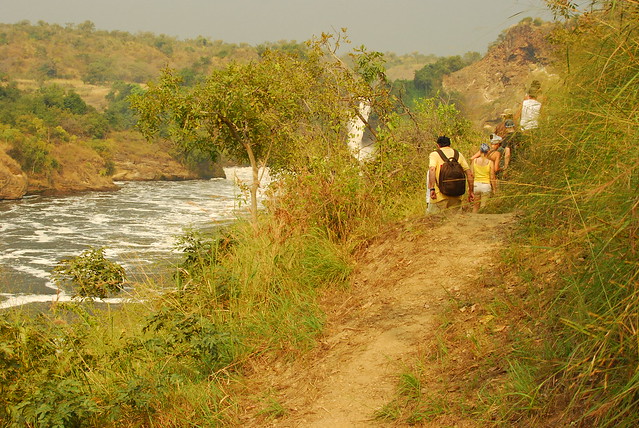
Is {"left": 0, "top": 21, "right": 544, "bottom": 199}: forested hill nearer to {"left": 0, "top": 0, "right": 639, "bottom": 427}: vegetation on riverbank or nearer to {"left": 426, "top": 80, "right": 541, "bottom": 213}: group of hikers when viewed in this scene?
{"left": 426, "top": 80, "right": 541, "bottom": 213}: group of hikers

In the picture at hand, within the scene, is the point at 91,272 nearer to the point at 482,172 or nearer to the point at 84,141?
the point at 482,172

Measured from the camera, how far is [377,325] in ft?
16.3

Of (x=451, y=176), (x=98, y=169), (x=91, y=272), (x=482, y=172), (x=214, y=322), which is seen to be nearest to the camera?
(x=214, y=322)

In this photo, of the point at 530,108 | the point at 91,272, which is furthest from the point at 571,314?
the point at 91,272

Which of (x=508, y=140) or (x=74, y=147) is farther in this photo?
(x=74, y=147)

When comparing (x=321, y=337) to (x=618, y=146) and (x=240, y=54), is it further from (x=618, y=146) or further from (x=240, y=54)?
(x=240, y=54)

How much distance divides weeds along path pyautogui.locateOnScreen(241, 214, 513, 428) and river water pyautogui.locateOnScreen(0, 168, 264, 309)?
444 inches

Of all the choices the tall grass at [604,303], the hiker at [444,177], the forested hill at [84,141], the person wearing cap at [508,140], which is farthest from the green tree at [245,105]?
the tall grass at [604,303]

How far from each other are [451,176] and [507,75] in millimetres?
19320

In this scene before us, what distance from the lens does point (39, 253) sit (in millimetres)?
25969

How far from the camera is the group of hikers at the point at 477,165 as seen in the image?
709cm

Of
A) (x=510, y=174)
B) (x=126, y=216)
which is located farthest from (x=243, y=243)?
(x=126, y=216)

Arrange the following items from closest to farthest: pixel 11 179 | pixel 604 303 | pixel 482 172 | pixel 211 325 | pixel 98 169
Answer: pixel 604 303 < pixel 211 325 < pixel 482 172 < pixel 11 179 < pixel 98 169

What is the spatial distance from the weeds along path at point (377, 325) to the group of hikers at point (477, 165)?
16.6 inches
